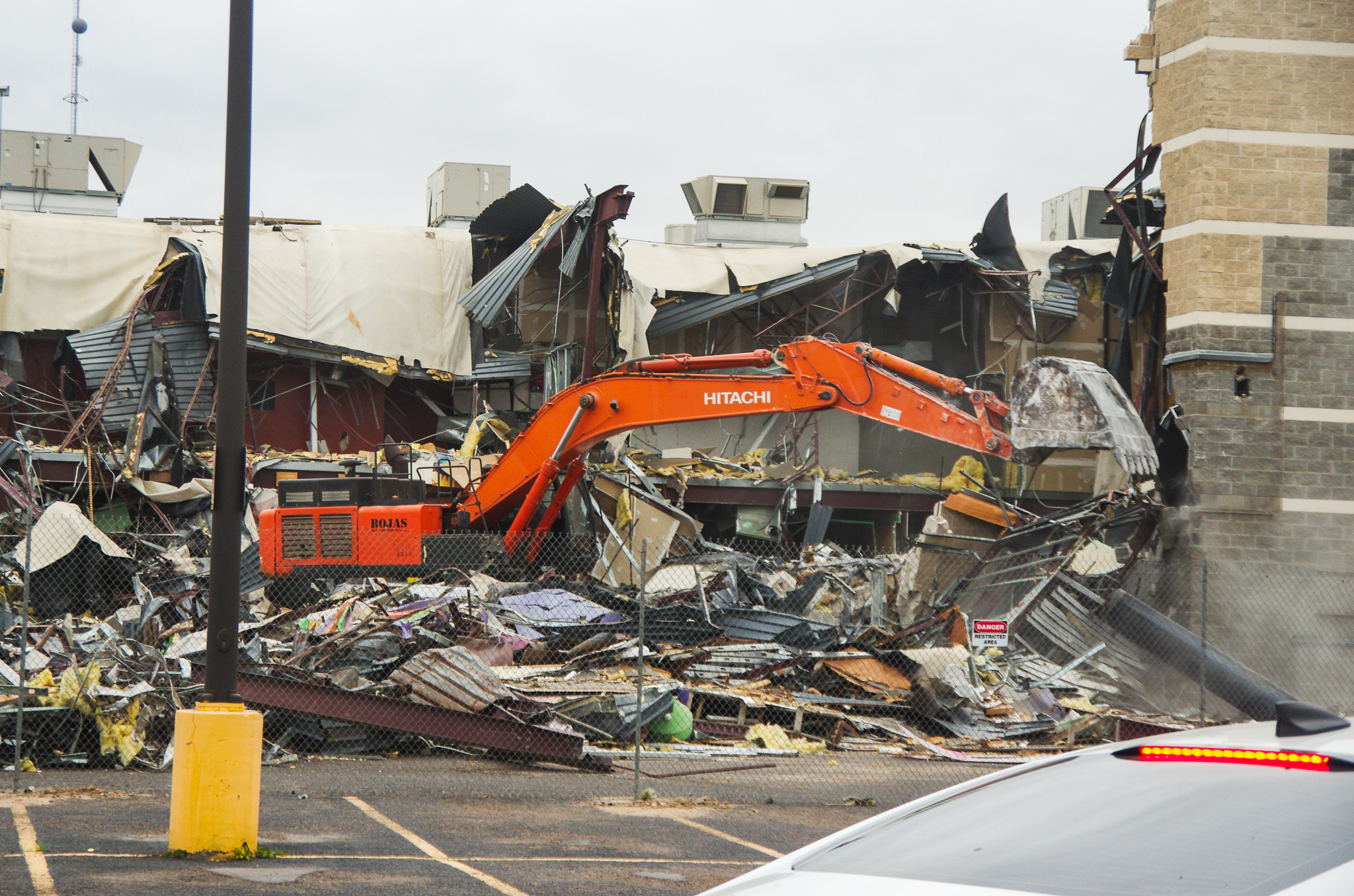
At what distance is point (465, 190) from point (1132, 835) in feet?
110

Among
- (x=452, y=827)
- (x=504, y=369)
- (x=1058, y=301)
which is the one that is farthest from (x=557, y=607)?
(x=1058, y=301)

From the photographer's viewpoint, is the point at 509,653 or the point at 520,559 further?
the point at 520,559

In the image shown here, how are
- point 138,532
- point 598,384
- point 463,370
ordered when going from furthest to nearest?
point 463,370 < point 138,532 < point 598,384

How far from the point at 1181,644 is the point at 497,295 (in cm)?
1542

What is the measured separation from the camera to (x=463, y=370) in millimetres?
29406

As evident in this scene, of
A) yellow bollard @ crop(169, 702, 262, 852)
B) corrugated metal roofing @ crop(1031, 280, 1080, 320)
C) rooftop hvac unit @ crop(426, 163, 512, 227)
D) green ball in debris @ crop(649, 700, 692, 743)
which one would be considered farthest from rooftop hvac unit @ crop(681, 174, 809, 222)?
yellow bollard @ crop(169, 702, 262, 852)

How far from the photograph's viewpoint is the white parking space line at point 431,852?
23.6ft

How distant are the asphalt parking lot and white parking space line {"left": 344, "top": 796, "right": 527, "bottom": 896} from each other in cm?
2

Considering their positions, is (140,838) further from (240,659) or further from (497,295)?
(497,295)

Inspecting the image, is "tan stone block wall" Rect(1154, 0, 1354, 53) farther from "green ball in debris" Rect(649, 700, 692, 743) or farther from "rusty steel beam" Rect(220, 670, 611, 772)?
"rusty steel beam" Rect(220, 670, 611, 772)

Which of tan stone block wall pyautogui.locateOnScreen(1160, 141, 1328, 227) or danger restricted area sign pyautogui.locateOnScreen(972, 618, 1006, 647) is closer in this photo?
danger restricted area sign pyautogui.locateOnScreen(972, 618, 1006, 647)

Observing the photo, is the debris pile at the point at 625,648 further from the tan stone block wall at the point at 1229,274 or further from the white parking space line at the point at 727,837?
the tan stone block wall at the point at 1229,274

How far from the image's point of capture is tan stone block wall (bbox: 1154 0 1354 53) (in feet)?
66.3

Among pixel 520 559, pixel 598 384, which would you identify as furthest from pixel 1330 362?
pixel 520 559
